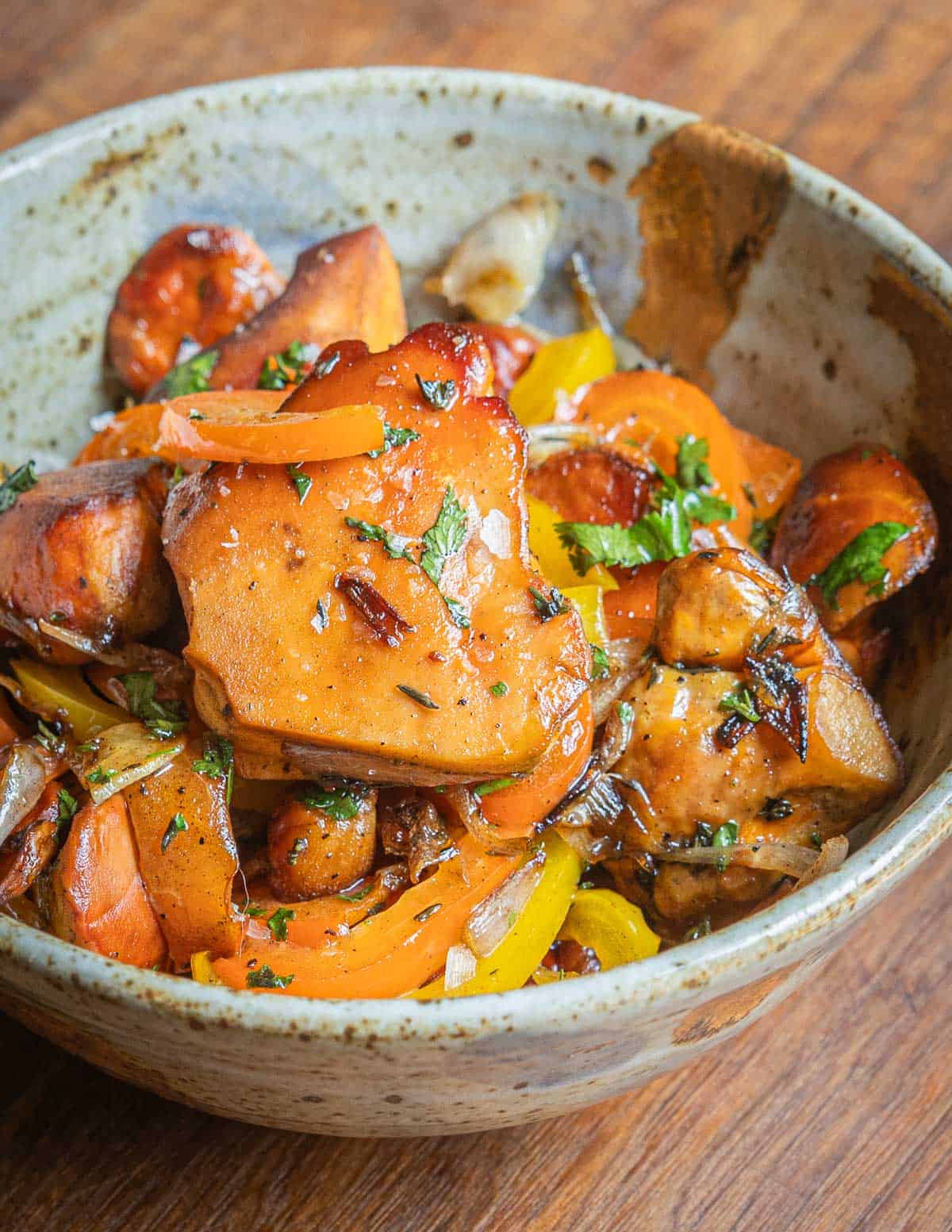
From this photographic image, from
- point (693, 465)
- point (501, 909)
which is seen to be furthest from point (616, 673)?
point (693, 465)

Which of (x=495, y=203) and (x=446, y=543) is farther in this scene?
(x=495, y=203)

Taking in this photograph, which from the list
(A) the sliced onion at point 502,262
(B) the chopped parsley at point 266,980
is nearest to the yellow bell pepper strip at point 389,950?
(B) the chopped parsley at point 266,980

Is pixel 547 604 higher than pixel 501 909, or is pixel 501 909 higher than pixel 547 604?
pixel 547 604

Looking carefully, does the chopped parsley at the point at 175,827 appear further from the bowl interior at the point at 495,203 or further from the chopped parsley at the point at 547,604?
the bowl interior at the point at 495,203

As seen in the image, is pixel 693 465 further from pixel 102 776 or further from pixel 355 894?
pixel 102 776

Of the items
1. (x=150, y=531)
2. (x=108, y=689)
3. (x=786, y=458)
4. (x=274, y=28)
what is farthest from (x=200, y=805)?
(x=274, y=28)
